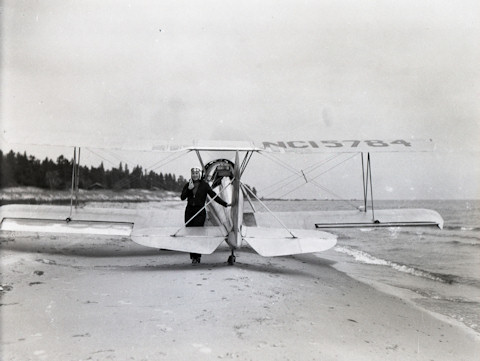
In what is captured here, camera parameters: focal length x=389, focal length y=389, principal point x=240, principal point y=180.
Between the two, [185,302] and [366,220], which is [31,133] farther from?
[366,220]

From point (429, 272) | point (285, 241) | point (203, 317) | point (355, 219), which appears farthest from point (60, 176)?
point (203, 317)

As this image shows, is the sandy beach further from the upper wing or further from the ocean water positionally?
the upper wing

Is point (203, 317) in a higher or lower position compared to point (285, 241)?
lower

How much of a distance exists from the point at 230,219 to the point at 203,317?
2971 millimetres

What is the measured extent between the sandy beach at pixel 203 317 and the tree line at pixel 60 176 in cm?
221

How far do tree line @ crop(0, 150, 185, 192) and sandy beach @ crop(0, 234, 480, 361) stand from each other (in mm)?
2212

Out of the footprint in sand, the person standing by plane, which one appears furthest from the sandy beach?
the person standing by plane

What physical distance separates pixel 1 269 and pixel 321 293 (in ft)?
15.3

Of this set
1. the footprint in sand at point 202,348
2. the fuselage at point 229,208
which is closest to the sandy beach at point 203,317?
the footprint in sand at point 202,348

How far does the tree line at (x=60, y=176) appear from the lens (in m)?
22.0

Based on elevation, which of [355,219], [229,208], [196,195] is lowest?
[355,219]

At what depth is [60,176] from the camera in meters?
32.4

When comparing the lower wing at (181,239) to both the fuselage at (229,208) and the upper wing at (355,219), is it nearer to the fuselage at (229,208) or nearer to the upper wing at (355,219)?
the fuselage at (229,208)

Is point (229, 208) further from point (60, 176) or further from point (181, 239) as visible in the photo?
point (60, 176)
